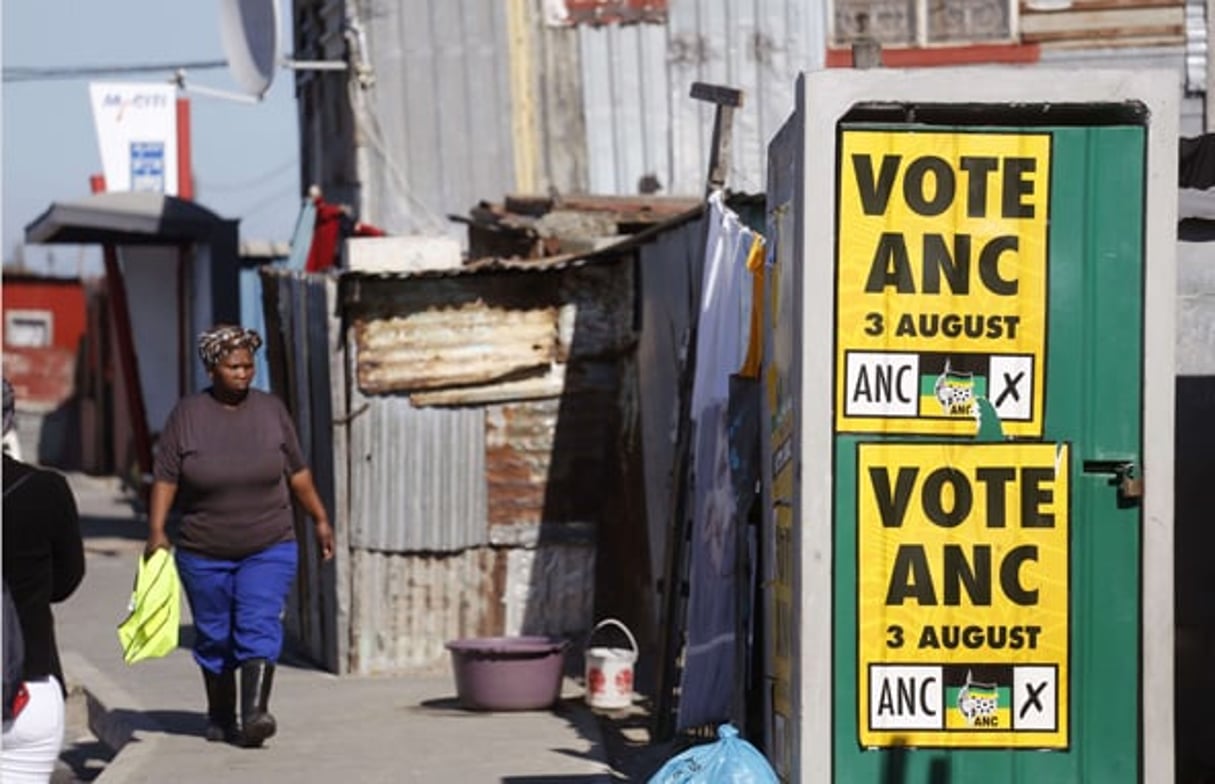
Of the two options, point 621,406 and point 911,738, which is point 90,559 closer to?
point 621,406

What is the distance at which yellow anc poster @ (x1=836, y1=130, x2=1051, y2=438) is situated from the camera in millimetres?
7824

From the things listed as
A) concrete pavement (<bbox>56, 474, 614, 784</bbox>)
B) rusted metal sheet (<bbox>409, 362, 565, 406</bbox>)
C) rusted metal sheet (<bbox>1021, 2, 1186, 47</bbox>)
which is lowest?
concrete pavement (<bbox>56, 474, 614, 784</bbox>)

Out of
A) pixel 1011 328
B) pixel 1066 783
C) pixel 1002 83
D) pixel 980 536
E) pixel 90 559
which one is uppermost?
pixel 1002 83

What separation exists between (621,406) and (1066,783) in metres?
6.09

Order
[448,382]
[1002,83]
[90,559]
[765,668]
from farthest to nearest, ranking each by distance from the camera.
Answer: [90,559]
[448,382]
[765,668]
[1002,83]

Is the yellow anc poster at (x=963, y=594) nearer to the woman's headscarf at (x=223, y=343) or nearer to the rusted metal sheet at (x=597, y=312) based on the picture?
the woman's headscarf at (x=223, y=343)

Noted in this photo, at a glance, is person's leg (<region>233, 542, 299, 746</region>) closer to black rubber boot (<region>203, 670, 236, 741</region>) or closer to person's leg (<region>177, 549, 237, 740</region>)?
person's leg (<region>177, 549, 237, 740</region>)

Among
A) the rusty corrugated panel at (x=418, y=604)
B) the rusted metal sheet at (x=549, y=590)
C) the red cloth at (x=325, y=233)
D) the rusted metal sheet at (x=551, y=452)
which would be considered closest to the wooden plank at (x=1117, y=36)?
the red cloth at (x=325, y=233)

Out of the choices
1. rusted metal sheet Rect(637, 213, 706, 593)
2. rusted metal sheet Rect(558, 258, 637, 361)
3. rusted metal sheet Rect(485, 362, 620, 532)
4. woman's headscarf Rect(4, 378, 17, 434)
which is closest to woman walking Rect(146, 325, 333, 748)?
rusted metal sheet Rect(637, 213, 706, 593)

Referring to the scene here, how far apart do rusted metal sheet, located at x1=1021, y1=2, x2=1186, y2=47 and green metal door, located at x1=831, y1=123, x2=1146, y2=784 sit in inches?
525

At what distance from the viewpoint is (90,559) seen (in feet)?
73.2

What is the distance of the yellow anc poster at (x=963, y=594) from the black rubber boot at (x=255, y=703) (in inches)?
149

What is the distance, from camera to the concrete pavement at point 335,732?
407 inches

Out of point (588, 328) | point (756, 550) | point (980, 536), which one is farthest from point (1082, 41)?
point (980, 536)
